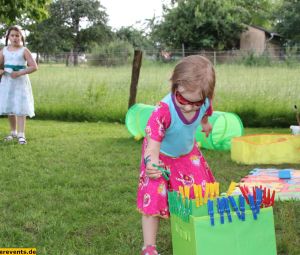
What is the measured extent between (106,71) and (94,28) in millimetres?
49973

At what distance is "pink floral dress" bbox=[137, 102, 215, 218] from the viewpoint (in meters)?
2.45

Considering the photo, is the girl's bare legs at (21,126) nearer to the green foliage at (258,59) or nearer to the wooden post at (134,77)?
the wooden post at (134,77)

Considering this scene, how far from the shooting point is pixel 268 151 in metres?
5.37

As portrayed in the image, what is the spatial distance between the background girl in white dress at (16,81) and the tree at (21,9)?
94.7 inches

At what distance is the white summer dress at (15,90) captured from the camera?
20.1 ft

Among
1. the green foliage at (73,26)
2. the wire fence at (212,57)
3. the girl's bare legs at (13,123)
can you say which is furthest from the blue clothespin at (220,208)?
the green foliage at (73,26)

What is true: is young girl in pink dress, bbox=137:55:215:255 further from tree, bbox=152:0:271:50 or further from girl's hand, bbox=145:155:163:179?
tree, bbox=152:0:271:50

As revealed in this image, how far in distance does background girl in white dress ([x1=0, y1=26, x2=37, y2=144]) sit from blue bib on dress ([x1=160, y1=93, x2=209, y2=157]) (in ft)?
12.6

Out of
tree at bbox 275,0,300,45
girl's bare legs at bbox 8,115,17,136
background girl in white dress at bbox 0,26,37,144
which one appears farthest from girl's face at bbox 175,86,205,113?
tree at bbox 275,0,300,45

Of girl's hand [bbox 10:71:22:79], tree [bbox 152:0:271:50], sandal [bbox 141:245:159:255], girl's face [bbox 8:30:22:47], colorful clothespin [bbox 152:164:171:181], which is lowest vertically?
sandal [bbox 141:245:159:255]

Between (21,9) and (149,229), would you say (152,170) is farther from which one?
(21,9)

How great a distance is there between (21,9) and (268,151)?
5.27 meters

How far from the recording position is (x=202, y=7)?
33.2 meters

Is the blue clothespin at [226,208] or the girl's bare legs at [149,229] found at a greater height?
the blue clothespin at [226,208]
